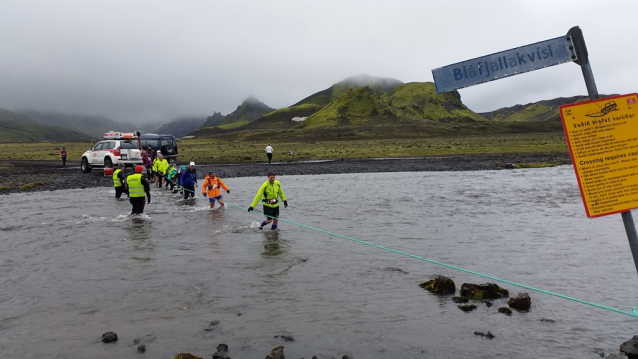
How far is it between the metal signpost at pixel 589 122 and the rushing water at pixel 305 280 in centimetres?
321

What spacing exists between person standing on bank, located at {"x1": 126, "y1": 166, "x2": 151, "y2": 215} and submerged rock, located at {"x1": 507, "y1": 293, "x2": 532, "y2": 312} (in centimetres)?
1361

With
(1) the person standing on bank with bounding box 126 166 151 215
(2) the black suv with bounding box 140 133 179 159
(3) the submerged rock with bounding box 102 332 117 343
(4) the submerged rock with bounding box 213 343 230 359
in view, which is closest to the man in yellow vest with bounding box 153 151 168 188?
(1) the person standing on bank with bounding box 126 166 151 215

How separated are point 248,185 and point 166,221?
38.2 feet

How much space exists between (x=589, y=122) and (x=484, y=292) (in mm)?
5207

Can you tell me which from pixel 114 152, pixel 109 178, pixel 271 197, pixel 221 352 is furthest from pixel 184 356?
pixel 114 152

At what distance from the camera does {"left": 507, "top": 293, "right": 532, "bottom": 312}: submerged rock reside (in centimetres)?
838

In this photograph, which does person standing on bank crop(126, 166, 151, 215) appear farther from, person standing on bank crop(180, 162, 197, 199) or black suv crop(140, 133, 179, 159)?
black suv crop(140, 133, 179, 159)

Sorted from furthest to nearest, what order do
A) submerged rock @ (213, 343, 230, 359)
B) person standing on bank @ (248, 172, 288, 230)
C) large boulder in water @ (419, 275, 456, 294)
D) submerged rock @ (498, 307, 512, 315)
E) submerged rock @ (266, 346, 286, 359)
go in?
person standing on bank @ (248, 172, 288, 230) → large boulder in water @ (419, 275, 456, 294) → submerged rock @ (498, 307, 512, 315) → submerged rock @ (213, 343, 230, 359) → submerged rock @ (266, 346, 286, 359)

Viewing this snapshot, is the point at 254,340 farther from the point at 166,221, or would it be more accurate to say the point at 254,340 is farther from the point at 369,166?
Answer: the point at 369,166

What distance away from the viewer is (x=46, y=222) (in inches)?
677

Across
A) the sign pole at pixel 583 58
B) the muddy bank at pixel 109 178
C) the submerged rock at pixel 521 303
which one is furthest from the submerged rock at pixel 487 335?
the muddy bank at pixel 109 178

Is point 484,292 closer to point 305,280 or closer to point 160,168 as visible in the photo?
point 305,280

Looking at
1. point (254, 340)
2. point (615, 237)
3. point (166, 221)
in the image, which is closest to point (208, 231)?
point (166, 221)

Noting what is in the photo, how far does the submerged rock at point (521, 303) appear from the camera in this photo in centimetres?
838
